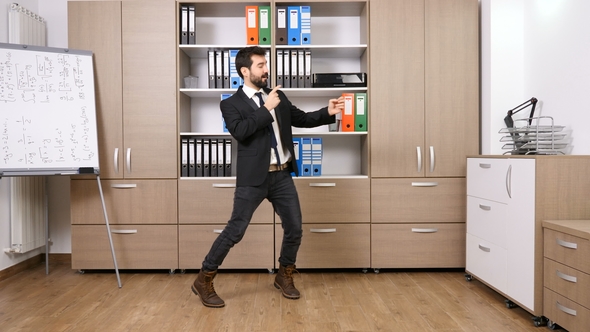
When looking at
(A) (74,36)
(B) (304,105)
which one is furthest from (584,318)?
(A) (74,36)

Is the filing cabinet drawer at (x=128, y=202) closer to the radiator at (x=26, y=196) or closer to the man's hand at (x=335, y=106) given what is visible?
the radiator at (x=26, y=196)

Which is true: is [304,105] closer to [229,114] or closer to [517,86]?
[229,114]

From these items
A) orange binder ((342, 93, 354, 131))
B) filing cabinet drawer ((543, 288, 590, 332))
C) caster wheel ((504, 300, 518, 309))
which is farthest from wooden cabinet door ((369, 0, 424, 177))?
filing cabinet drawer ((543, 288, 590, 332))

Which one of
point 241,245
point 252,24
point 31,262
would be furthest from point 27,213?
point 252,24

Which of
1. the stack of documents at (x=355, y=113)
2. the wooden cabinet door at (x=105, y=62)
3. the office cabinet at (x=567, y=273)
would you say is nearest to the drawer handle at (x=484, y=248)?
the office cabinet at (x=567, y=273)

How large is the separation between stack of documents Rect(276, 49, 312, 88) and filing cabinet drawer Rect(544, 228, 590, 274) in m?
1.99

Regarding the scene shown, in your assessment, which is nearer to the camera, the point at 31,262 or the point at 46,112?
the point at 46,112

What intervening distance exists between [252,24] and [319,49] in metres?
0.56

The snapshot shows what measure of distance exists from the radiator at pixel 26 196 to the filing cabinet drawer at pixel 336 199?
211 centimetres

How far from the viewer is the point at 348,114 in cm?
366

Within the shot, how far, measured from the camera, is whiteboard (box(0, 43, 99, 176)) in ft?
A: 10.6

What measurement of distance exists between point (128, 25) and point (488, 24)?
8.79 feet

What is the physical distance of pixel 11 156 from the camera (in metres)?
3.21

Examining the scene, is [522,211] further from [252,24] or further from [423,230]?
[252,24]
